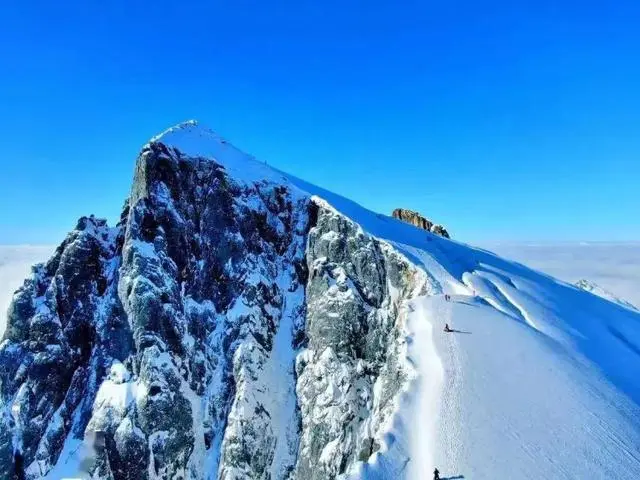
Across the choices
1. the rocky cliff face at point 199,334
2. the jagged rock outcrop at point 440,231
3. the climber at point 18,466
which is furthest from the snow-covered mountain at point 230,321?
the jagged rock outcrop at point 440,231

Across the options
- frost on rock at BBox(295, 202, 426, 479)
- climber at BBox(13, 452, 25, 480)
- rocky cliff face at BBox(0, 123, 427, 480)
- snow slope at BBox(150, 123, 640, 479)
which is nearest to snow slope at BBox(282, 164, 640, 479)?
snow slope at BBox(150, 123, 640, 479)

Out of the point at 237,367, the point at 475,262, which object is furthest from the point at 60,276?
the point at 475,262

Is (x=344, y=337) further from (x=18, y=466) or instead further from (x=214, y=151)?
(x=18, y=466)

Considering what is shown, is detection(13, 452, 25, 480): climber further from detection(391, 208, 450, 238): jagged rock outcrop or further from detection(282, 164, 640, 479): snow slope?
detection(391, 208, 450, 238): jagged rock outcrop

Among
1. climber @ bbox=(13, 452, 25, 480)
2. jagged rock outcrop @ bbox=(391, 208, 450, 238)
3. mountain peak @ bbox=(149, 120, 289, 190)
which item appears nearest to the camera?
climber @ bbox=(13, 452, 25, 480)

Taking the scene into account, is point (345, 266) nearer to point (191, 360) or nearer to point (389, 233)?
point (389, 233)

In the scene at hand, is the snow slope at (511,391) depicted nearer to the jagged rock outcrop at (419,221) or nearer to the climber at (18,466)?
the jagged rock outcrop at (419,221)
